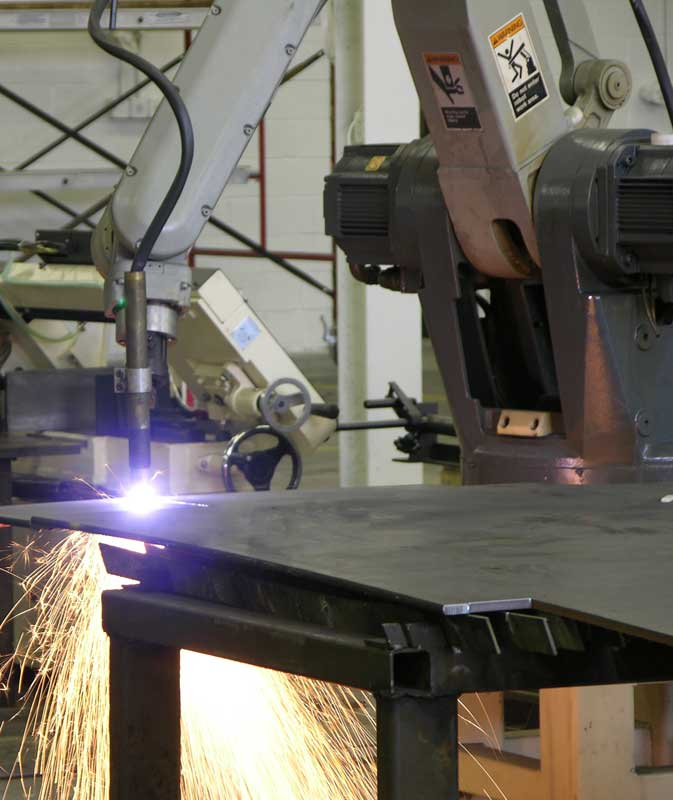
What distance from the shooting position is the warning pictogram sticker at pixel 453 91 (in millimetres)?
2514

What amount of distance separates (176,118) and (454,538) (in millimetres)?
1308

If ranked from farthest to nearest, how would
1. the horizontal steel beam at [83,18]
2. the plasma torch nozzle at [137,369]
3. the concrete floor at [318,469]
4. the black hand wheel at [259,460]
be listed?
1. the horizontal steel beam at [83,18]
2. the black hand wheel at [259,460]
3. the concrete floor at [318,469]
4. the plasma torch nozzle at [137,369]

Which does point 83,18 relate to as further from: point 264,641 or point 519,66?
point 264,641

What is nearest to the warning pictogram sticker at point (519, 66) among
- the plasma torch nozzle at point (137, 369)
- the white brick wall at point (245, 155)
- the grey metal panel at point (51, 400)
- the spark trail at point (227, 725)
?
the plasma torch nozzle at point (137, 369)

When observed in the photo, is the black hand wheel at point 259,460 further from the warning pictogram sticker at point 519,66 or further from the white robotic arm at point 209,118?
the warning pictogram sticker at point 519,66

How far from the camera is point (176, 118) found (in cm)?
269

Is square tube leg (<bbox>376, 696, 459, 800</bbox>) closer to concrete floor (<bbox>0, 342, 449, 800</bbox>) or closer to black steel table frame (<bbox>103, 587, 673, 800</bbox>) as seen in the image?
black steel table frame (<bbox>103, 587, 673, 800</bbox>)

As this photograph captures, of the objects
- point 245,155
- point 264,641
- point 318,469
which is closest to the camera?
point 264,641

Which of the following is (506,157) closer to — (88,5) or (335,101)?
(335,101)

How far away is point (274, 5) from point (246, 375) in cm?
244

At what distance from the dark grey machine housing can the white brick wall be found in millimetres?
7086

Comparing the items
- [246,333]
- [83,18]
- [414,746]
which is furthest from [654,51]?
[83,18]

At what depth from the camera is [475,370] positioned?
9.25 ft

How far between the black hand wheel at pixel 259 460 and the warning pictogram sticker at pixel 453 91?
2127 mm
